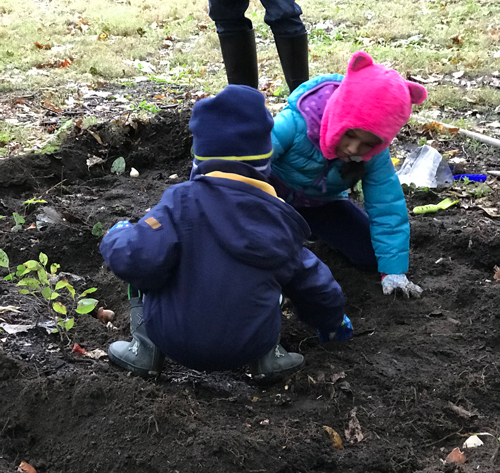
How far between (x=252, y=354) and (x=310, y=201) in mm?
1314

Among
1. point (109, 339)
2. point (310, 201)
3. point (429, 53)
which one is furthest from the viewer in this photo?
point (429, 53)

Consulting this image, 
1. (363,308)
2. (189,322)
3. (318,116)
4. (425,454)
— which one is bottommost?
(363,308)

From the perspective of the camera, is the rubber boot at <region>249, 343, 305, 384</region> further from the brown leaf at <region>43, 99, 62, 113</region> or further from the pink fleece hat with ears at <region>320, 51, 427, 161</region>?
the brown leaf at <region>43, 99, 62, 113</region>

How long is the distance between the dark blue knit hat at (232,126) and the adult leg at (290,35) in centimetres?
226

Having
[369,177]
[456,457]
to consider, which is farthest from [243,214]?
[369,177]

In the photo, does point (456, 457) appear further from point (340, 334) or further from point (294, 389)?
point (340, 334)

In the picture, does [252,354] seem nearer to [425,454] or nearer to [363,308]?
[425,454]

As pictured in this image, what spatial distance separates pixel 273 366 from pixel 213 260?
0.61 meters

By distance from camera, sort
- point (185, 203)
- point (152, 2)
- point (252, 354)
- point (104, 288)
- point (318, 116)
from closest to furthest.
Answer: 1. point (185, 203)
2. point (252, 354)
3. point (318, 116)
4. point (104, 288)
5. point (152, 2)

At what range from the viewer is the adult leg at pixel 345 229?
10.6 feet

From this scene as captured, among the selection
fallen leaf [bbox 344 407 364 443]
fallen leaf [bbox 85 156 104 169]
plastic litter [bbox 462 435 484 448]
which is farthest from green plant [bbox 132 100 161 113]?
plastic litter [bbox 462 435 484 448]

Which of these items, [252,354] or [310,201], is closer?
[252,354]

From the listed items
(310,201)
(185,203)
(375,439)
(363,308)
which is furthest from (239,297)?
(310,201)

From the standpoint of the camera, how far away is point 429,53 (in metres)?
7.03
